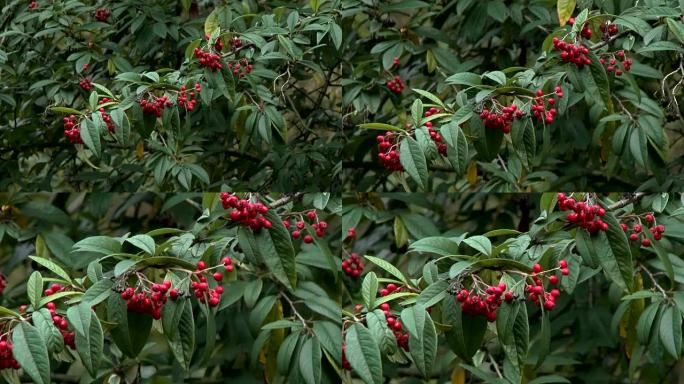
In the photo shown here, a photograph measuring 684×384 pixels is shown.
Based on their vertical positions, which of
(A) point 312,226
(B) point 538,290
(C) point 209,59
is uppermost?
(C) point 209,59

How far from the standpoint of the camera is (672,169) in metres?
2.23

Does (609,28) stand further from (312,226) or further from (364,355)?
(364,355)

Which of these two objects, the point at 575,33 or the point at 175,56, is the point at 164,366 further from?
the point at 575,33

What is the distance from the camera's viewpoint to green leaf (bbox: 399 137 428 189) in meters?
1.40

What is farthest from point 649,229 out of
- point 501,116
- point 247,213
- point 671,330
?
point 247,213

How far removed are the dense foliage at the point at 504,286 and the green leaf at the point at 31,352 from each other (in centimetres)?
39

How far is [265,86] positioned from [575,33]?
0.78 meters

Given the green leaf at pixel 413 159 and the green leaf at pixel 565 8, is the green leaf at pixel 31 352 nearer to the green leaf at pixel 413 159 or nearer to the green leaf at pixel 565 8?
the green leaf at pixel 413 159

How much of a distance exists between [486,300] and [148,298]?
451 mm

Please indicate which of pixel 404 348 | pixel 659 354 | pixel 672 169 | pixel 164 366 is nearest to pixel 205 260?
pixel 404 348

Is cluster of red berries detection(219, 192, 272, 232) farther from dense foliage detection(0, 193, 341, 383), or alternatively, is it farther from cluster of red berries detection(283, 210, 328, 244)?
cluster of red berries detection(283, 210, 328, 244)

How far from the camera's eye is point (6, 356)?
46.5 inches

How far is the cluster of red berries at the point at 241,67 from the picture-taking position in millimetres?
1872

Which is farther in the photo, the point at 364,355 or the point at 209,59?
the point at 209,59
